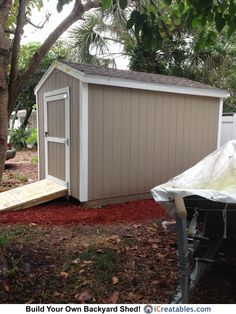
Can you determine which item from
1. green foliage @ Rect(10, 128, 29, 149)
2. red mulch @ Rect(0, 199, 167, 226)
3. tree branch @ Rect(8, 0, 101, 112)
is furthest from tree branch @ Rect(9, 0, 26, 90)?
green foliage @ Rect(10, 128, 29, 149)

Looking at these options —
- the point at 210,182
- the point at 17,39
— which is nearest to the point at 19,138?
the point at 17,39

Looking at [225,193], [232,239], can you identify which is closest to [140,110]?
[232,239]

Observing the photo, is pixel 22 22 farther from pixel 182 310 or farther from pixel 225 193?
pixel 182 310

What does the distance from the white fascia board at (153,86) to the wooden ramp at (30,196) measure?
216 cm

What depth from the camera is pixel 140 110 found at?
5934 millimetres

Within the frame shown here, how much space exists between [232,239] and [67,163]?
353 centimetres

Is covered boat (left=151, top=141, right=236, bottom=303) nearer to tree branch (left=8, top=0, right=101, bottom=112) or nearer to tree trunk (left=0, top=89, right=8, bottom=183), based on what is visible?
tree trunk (left=0, top=89, right=8, bottom=183)

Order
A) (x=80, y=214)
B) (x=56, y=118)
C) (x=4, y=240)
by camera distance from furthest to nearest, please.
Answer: (x=56, y=118), (x=80, y=214), (x=4, y=240)

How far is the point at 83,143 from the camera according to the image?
5301mm

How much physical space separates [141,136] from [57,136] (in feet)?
5.68

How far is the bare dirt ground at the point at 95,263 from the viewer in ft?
8.96

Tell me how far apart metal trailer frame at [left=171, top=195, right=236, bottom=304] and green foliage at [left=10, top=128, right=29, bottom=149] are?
13.5m

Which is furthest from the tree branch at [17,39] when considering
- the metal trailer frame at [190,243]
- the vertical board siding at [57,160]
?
the vertical board siding at [57,160]

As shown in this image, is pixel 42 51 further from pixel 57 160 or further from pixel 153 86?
pixel 57 160
